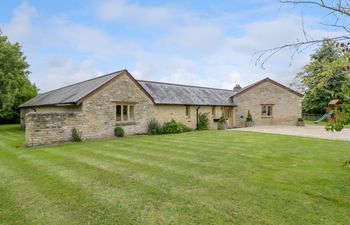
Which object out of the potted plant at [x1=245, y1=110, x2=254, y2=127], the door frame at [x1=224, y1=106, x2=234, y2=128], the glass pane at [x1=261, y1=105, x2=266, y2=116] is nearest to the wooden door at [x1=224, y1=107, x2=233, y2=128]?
the door frame at [x1=224, y1=106, x2=234, y2=128]

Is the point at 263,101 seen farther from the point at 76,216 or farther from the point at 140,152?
the point at 76,216

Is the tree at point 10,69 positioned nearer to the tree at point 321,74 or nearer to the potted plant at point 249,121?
the tree at point 321,74

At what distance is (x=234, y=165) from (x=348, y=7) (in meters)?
5.01

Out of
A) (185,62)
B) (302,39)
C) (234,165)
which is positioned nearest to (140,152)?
(234,165)

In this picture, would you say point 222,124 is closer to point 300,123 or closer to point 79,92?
point 300,123

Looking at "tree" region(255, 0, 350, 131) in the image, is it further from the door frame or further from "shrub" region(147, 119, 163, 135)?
the door frame

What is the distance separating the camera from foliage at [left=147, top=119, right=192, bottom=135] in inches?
663

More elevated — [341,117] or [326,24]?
[326,24]

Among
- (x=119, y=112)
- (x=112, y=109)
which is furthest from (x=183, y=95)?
(x=112, y=109)

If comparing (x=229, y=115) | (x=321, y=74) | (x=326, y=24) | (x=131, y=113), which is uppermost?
(x=326, y=24)

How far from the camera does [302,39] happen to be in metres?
3.84

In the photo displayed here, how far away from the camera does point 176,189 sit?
500 cm

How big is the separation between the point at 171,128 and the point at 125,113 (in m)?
3.94

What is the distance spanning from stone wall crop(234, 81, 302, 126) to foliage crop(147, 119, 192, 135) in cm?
902
